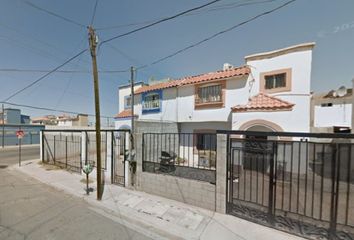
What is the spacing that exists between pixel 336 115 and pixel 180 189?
18.6 m

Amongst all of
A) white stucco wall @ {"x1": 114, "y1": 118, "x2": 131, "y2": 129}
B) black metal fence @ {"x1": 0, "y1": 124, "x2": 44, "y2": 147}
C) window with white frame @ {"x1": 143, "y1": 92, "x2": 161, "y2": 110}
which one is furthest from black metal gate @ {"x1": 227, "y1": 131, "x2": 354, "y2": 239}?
black metal fence @ {"x1": 0, "y1": 124, "x2": 44, "y2": 147}

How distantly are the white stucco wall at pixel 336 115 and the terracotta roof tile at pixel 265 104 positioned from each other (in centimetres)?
1121

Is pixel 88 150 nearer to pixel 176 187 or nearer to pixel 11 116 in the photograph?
pixel 176 187

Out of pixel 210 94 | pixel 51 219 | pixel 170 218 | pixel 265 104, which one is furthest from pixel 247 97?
pixel 51 219

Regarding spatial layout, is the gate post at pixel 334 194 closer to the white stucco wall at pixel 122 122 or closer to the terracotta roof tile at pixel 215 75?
the terracotta roof tile at pixel 215 75

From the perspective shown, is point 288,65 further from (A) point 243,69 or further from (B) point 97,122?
(B) point 97,122

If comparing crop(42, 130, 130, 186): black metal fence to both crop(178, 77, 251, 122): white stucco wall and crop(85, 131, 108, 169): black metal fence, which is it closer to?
crop(85, 131, 108, 169): black metal fence

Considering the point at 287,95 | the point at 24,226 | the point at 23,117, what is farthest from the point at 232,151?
the point at 23,117

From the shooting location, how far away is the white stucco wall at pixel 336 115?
16359mm

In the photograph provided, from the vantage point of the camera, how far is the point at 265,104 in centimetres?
990

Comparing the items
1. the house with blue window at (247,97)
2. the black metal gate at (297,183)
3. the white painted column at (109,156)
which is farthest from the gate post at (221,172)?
the white painted column at (109,156)

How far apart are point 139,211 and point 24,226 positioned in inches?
119

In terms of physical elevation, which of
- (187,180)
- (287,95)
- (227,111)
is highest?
(287,95)

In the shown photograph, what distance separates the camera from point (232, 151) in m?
5.30
